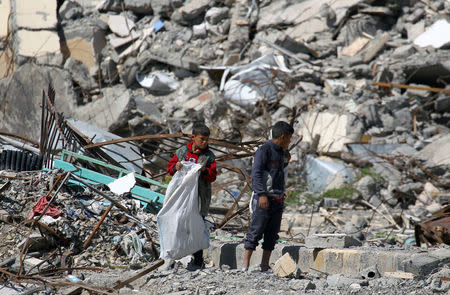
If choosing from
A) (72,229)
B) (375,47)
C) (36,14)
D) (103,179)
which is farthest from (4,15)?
(72,229)

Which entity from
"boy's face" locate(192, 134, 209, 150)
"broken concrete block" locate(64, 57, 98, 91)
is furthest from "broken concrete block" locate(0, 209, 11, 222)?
"broken concrete block" locate(64, 57, 98, 91)

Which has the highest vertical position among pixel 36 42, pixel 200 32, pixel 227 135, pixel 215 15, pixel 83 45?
pixel 215 15

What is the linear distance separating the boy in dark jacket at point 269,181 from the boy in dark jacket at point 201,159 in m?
0.35

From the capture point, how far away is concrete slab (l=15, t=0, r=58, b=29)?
1307 cm

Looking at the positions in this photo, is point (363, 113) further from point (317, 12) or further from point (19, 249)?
point (19, 249)

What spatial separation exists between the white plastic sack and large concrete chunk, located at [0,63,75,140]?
22.2 ft

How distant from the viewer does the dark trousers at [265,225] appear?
15.0 ft

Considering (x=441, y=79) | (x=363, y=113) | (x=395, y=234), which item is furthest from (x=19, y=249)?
(x=441, y=79)

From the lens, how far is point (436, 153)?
30.4 ft

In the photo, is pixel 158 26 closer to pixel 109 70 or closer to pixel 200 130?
pixel 109 70

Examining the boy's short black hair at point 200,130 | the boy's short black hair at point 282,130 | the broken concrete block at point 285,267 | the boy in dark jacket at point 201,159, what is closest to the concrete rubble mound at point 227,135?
the broken concrete block at point 285,267

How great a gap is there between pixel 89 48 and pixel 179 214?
9.57m

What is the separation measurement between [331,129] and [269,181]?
19.1ft

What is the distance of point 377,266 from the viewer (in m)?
4.59
